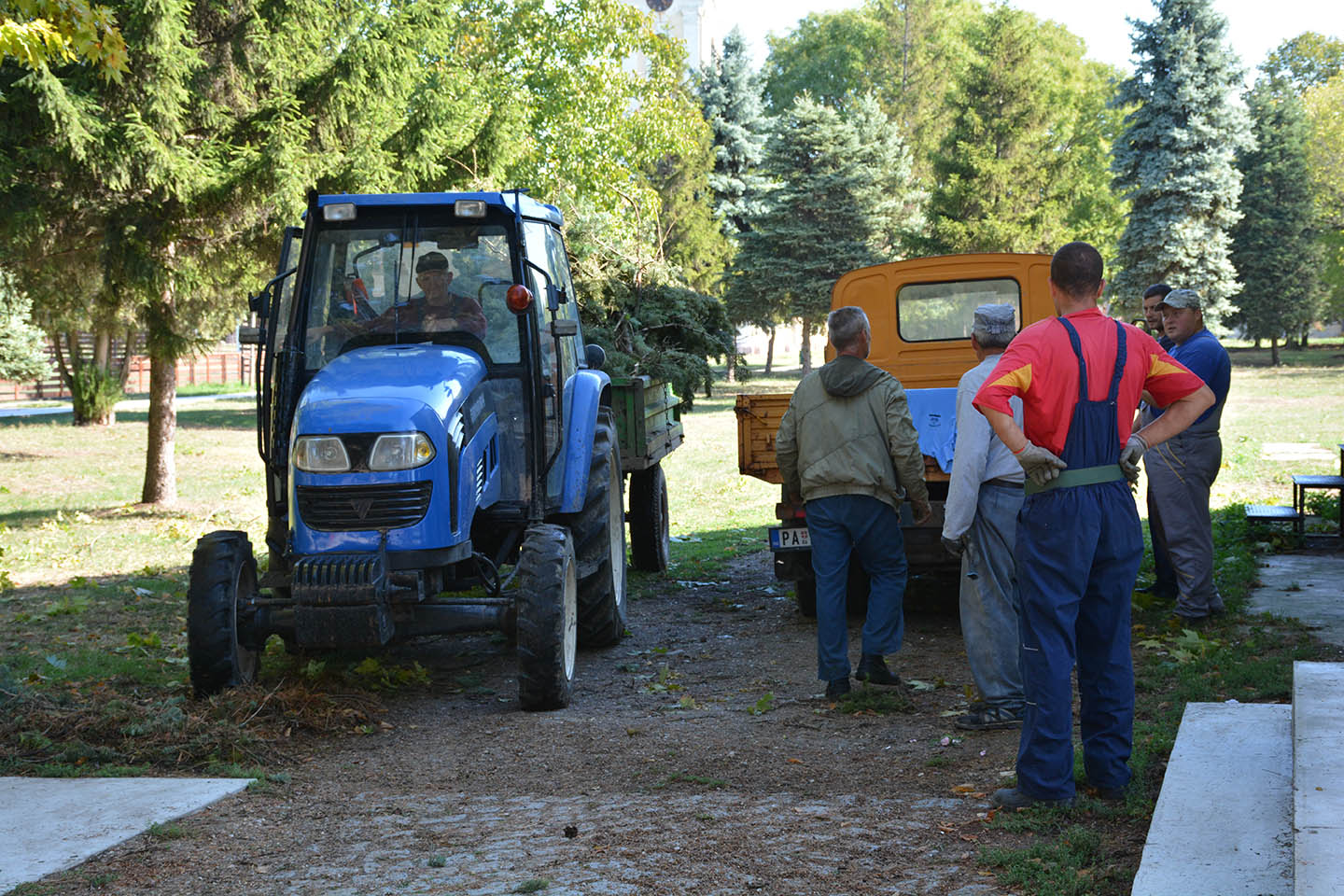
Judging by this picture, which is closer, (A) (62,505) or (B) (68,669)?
(B) (68,669)

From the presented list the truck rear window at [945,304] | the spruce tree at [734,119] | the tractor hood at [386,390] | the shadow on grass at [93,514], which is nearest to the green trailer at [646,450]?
the truck rear window at [945,304]

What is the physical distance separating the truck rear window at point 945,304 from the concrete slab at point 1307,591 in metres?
2.63

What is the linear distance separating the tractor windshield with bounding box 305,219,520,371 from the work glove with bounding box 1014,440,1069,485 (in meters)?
3.54

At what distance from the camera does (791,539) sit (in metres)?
8.34

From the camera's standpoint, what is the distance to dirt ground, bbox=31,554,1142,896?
427 cm

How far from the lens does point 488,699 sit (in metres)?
7.23

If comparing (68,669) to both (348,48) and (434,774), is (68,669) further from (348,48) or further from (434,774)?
(348,48)

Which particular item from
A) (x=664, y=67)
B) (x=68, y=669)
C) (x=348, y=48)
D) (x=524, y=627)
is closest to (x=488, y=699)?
(x=524, y=627)

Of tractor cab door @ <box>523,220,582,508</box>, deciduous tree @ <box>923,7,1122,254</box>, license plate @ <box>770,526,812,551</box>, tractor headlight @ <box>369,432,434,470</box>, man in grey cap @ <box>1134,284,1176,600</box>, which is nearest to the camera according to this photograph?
tractor headlight @ <box>369,432,434,470</box>

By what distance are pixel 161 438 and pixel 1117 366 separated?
Result: 13041 mm

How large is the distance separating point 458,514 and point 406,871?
2528 millimetres

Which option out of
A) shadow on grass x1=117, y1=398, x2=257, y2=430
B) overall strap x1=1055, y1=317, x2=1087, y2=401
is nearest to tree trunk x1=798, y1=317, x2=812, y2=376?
shadow on grass x1=117, y1=398, x2=257, y2=430

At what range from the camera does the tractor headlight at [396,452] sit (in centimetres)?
632

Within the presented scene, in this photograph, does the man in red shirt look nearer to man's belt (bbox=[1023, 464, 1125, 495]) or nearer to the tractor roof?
man's belt (bbox=[1023, 464, 1125, 495])
